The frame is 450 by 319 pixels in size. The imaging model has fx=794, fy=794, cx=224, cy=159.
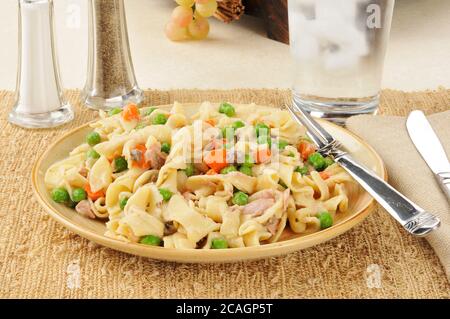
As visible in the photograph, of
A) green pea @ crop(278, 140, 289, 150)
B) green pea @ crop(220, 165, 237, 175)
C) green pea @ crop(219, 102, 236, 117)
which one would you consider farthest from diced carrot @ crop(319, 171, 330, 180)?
green pea @ crop(219, 102, 236, 117)

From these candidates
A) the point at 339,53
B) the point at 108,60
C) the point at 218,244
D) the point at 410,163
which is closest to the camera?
the point at 218,244

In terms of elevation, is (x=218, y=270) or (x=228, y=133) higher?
(x=228, y=133)

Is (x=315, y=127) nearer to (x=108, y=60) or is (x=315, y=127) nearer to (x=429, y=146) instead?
(x=429, y=146)

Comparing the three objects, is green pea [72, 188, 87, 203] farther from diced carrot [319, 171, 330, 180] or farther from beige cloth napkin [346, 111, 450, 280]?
beige cloth napkin [346, 111, 450, 280]

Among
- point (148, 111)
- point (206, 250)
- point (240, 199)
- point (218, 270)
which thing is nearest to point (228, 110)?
point (148, 111)

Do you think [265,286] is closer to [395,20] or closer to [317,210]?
[317,210]

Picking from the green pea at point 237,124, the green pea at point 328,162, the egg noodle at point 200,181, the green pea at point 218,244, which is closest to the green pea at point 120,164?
the egg noodle at point 200,181
